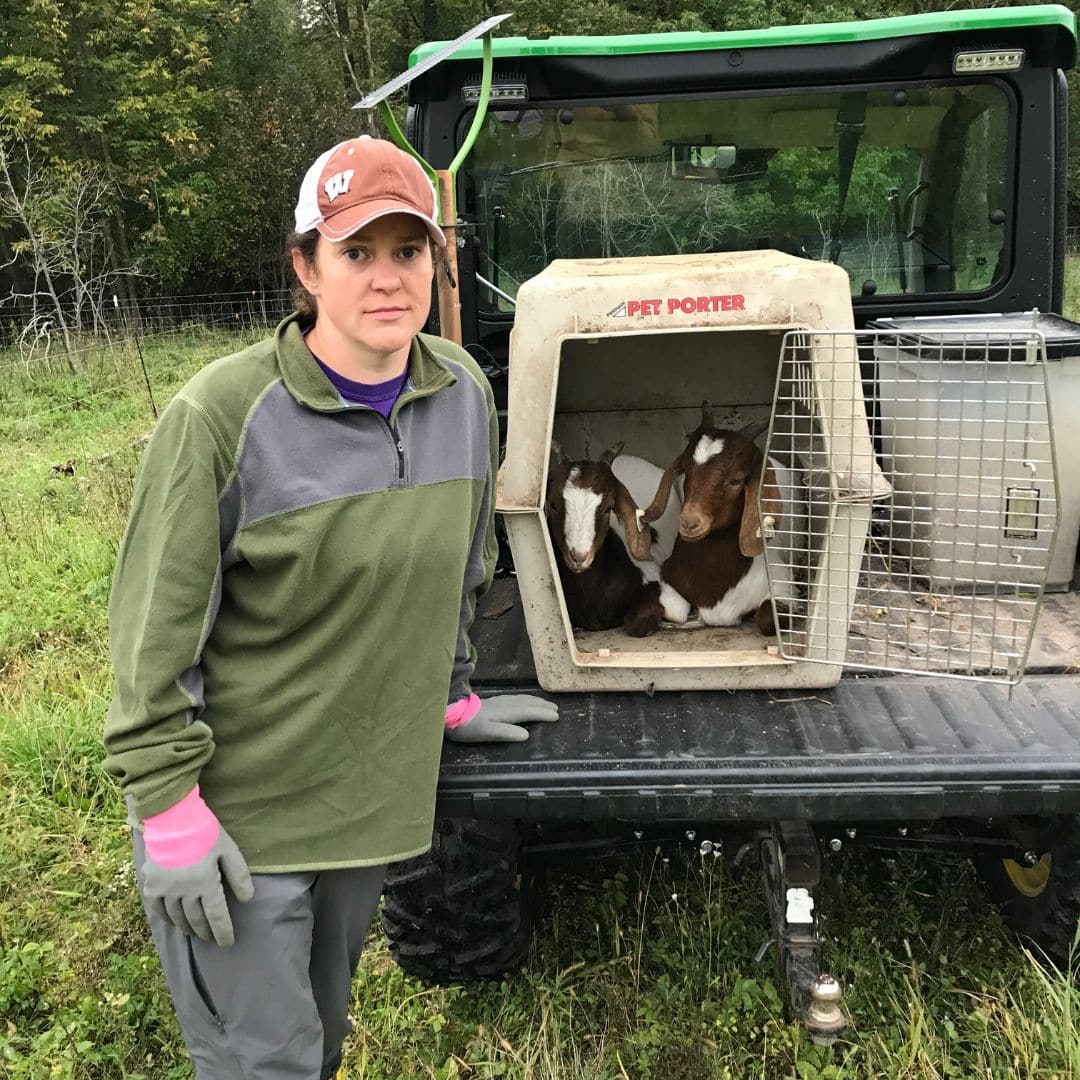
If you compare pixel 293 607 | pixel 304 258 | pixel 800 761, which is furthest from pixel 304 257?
pixel 800 761

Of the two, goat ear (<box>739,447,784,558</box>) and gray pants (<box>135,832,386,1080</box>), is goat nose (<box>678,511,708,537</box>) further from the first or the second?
gray pants (<box>135,832,386,1080</box>)

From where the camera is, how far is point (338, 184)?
5.25ft

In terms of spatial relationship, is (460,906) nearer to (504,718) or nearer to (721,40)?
(504,718)

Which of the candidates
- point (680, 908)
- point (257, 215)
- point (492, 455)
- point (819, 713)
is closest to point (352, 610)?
point (492, 455)

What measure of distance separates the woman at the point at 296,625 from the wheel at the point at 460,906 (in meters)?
0.41

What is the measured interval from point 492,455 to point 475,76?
4.97ft

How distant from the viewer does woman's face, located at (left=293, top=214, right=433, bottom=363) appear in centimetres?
162

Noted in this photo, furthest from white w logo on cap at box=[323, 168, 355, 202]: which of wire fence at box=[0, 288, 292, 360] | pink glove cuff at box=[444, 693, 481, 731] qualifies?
wire fence at box=[0, 288, 292, 360]

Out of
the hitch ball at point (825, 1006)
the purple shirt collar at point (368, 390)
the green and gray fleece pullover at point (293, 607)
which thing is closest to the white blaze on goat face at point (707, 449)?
the green and gray fleece pullover at point (293, 607)

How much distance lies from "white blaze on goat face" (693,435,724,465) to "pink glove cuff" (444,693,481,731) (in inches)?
36.4

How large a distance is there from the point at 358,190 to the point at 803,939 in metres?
1.78

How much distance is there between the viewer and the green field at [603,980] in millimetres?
2223

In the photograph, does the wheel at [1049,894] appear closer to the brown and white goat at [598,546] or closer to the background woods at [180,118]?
the brown and white goat at [598,546]

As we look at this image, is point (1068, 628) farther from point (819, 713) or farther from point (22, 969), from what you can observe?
point (22, 969)
